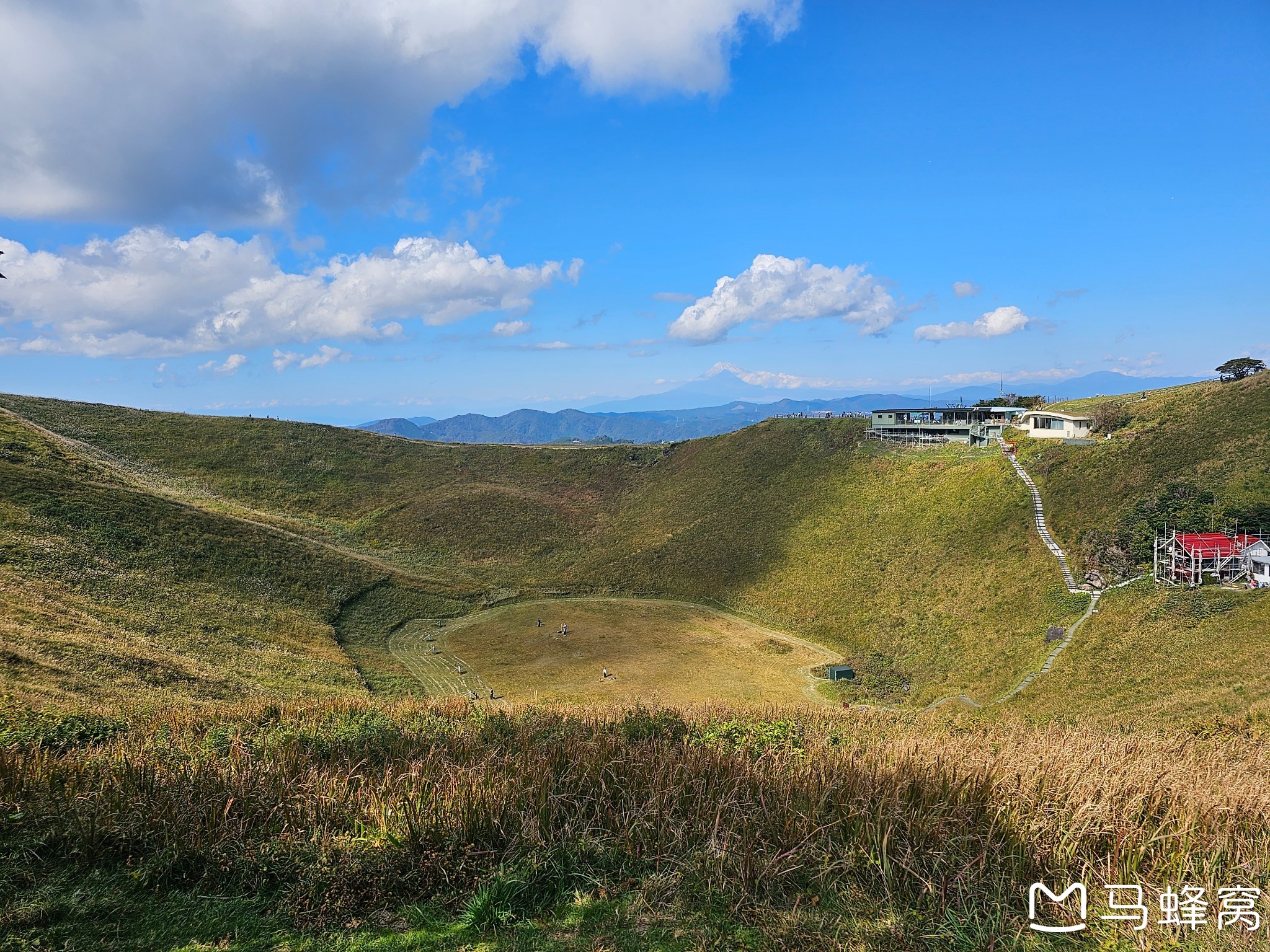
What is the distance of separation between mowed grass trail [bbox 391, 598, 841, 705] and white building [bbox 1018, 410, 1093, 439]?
100 ft

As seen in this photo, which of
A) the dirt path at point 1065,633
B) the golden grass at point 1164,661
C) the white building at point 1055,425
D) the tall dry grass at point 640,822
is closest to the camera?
the tall dry grass at point 640,822

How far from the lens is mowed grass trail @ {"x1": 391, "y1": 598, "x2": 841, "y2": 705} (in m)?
31.8

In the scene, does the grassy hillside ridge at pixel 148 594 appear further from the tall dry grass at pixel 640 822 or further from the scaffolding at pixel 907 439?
the scaffolding at pixel 907 439

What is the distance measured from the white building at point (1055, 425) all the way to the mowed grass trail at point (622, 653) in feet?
100

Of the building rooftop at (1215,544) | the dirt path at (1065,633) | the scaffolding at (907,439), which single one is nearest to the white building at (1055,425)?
the scaffolding at (907,439)

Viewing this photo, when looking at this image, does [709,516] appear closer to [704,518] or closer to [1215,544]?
[704,518]

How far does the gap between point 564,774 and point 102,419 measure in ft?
323

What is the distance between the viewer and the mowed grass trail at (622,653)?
31.8m

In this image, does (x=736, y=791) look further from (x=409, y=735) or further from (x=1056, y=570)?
(x=1056, y=570)

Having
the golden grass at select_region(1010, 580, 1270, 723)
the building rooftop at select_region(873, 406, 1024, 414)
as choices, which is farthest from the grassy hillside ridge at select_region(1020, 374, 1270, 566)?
the building rooftop at select_region(873, 406, 1024, 414)

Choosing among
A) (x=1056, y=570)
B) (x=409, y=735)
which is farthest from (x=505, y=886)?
(x=1056, y=570)

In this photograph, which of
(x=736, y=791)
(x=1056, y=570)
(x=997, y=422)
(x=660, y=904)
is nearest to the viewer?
(x=660, y=904)

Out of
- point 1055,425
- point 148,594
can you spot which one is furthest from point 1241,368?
point 148,594

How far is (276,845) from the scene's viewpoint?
18.8ft
